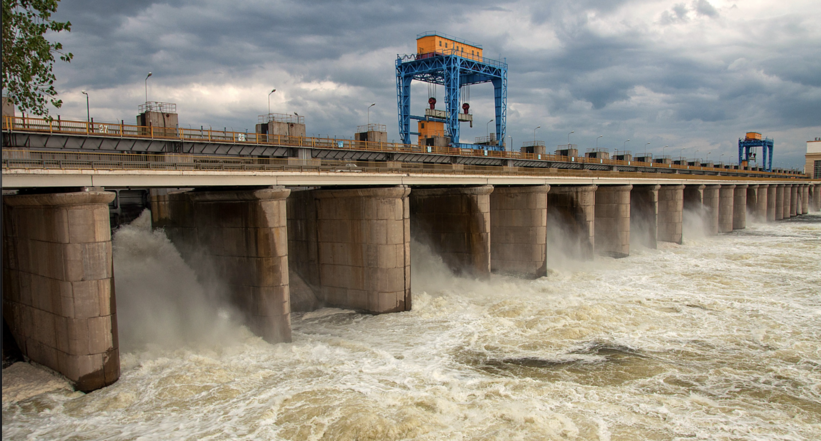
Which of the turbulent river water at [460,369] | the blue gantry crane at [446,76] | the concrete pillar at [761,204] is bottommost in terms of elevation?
the turbulent river water at [460,369]

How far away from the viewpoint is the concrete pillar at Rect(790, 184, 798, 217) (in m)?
91.9

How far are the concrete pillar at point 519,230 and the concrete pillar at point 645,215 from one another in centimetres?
1916

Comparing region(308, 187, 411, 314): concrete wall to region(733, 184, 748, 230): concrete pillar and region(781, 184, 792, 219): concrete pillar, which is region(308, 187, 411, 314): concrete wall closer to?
region(733, 184, 748, 230): concrete pillar

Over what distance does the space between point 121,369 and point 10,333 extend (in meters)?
4.51

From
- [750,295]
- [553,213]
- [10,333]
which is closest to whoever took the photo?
[10,333]

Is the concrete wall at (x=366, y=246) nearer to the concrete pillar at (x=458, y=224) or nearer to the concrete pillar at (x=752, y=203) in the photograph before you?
the concrete pillar at (x=458, y=224)

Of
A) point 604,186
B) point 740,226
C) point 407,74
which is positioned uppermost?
point 407,74

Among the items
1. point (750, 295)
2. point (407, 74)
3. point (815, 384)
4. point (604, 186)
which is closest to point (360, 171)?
point (815, 384)

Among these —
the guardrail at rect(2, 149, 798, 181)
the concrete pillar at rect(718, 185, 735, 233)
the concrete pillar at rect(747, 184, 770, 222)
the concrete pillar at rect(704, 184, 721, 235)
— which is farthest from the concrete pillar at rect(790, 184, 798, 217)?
the guardrail at rect(2, 149, 798, 181)

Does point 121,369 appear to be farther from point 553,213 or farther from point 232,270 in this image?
point 553,213

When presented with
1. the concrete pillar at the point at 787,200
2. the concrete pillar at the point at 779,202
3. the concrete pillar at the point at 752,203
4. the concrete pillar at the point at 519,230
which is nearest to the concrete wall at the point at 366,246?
the concrete pillar at the point at 519,230

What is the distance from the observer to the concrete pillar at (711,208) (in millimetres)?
60938

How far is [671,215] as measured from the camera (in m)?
52.3

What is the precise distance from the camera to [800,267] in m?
38.2
